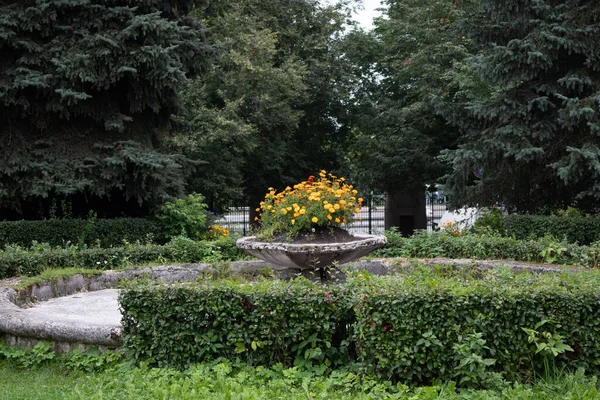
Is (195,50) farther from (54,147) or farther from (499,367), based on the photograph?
(499,367)

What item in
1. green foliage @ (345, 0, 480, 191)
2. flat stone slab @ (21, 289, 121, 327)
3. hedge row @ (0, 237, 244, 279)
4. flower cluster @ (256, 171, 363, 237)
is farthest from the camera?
green foliage @ (345, 0, 480, 191)

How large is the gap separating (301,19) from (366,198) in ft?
22.7

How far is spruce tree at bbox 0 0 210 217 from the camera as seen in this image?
12.3m

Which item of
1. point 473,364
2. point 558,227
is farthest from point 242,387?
point 558,227

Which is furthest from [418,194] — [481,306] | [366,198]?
[481,306]

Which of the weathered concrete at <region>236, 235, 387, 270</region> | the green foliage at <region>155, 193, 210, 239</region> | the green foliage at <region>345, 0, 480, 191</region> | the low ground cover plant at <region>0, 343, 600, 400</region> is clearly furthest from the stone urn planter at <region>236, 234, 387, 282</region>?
the green foliage at <region>345, 0, 480, 191</region>

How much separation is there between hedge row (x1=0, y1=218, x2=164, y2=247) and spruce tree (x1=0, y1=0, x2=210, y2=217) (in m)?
0.65

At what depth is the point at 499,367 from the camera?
4.55 meters

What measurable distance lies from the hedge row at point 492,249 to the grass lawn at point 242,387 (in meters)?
4.54

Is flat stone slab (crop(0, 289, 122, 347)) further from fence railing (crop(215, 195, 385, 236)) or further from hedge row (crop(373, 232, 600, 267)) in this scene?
fence railing (crop(215, 195, 385, 236))

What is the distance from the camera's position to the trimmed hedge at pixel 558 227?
35.1 ft

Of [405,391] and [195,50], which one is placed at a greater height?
[195,50]

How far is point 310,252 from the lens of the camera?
6.90m

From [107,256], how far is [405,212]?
14874 mm
